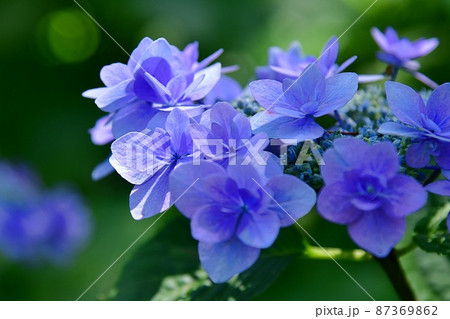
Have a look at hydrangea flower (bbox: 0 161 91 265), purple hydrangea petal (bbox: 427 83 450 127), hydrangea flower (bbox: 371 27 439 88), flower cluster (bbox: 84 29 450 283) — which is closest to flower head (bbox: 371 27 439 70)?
hydrangea flower (bbox: 371 27 439 88)

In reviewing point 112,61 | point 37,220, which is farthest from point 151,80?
point 37,220

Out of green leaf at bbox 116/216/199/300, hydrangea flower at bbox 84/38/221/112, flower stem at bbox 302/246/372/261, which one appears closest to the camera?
hydrangea flower at bbox 84/38/221/112

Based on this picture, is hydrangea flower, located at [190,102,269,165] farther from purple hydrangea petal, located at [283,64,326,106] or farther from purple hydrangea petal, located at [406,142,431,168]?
purple hydrangea petal, located at [406,142,431,168]

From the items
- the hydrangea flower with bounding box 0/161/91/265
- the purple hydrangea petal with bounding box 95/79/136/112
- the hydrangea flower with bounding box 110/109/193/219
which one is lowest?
the hydrangea flower with bounding box 0/161/91/265

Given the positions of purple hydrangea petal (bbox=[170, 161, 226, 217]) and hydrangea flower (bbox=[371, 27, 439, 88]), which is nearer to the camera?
purple hydrangea petal (bbox=[170, 161, 226, 217])

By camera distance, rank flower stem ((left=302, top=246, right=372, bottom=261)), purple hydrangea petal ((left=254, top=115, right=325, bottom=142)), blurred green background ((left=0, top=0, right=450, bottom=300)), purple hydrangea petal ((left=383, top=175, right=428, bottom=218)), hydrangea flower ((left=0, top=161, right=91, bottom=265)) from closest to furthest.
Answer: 1. purple hydrangea petal ((left=383, top=175, right=428, bottom=218))
2. purple hydrangea petal ((left=254, top=115, right=325, bottom=142))
3. flower stem ((left=302, top=246, right=372, bottom=261))
4. blurred green background ((left=0, top=0, right=450, bottom=300))
5. hydrangea flower ((left=0, top=161, right=91, bottom=265))

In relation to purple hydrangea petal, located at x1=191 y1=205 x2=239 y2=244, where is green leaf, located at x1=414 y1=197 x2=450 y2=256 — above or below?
below
